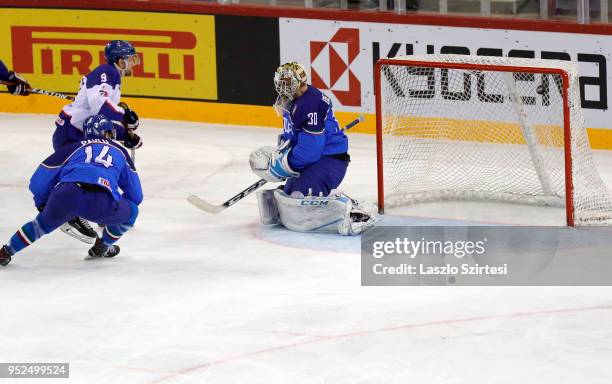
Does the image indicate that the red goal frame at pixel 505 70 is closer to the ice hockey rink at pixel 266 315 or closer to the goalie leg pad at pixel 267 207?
the ice hockey rink at pixel 266 315

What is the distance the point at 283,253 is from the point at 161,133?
10.7 ft

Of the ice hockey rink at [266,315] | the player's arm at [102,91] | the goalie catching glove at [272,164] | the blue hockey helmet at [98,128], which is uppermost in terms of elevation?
the player's arm at [102,91]

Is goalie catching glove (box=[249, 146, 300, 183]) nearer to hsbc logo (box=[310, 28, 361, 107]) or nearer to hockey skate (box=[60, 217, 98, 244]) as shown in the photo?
hockey skate (box=[60, 217, 98, 244])

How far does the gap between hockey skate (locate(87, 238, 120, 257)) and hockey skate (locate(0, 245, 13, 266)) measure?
1.26 feet

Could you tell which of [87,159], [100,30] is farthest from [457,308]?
[100,30]

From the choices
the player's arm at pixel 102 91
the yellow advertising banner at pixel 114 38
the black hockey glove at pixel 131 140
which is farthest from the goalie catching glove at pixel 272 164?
the yellow advertising banner at pixel 114 38

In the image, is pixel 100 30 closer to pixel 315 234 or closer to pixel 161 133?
pixel 161 133

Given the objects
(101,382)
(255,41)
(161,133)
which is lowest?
(101,382)

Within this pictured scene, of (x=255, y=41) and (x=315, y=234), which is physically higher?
(x=255, y=41)

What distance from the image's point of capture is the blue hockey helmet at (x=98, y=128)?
6.62 metres

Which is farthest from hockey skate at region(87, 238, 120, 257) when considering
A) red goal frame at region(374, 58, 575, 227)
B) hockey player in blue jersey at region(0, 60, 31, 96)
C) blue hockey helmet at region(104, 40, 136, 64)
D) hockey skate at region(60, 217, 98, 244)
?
hockey player in blue jersey at region(0, 60, 31, 96)

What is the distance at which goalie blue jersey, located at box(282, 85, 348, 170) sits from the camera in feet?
23.0

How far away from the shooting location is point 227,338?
5523mm

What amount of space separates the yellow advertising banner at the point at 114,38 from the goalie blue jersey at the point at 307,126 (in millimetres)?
2957
